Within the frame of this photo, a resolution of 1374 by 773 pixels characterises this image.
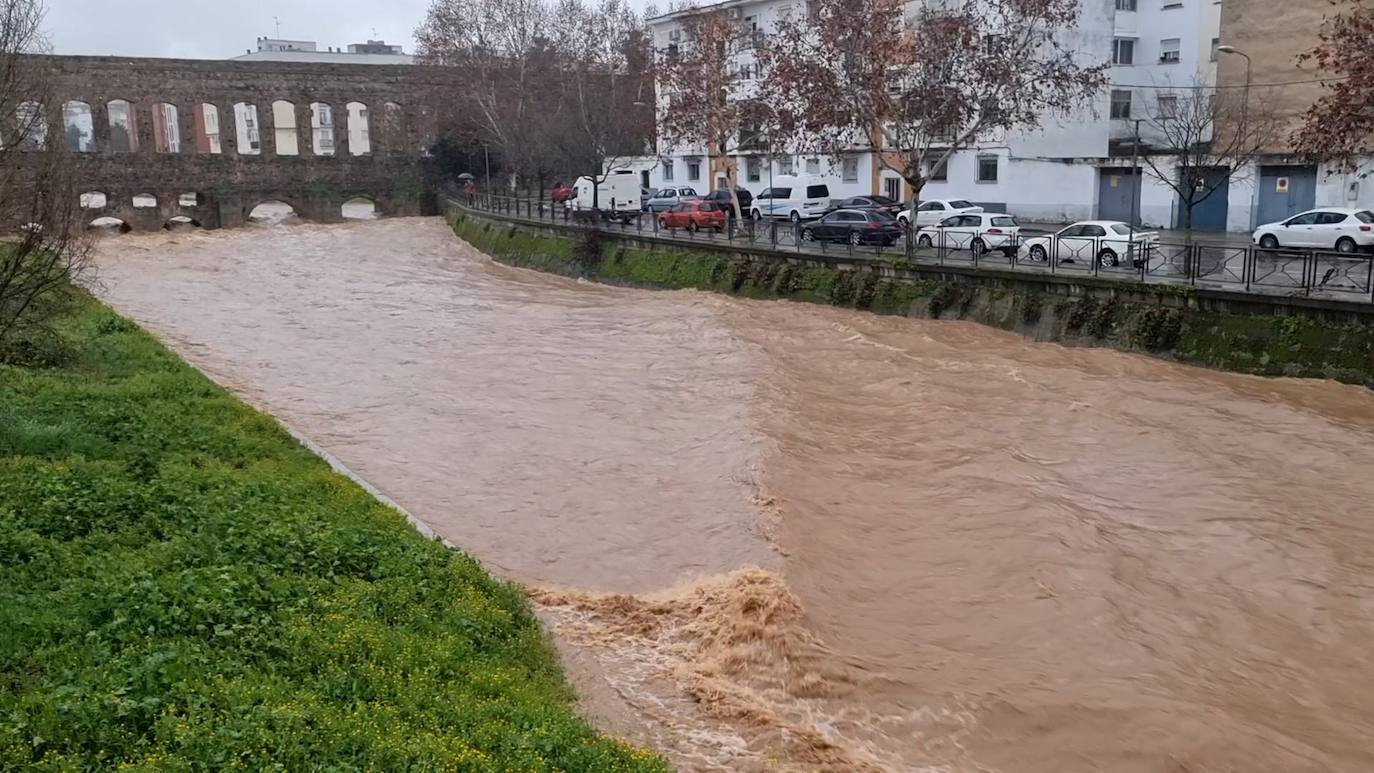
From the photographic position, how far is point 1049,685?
30.0 ft

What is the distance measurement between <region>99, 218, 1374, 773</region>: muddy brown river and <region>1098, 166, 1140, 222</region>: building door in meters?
15.3

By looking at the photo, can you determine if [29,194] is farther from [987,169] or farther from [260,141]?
[260,141]

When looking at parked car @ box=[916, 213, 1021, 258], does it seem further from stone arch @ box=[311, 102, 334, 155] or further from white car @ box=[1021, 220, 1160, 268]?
stone arch @ box=[311, 102, 334, 155]

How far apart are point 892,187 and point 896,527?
32.8m

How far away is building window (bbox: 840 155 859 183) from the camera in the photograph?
149 feet

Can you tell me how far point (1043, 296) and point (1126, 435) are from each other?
750 cm

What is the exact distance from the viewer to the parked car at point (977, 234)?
26.3m

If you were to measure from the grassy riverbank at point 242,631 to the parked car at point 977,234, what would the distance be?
17.6 metres

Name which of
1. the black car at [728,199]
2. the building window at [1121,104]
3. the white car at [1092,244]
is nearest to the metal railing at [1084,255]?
the white car at [1092,244]

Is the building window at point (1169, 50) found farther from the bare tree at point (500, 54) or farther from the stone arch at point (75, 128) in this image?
the stone arch at point (75, 128)

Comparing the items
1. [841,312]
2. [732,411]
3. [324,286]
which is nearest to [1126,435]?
[732,411]

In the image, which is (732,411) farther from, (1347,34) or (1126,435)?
(1347,34)

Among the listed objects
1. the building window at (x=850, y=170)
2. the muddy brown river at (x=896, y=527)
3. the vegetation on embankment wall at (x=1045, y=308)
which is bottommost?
the muddy brown river at (x=896, y=527)

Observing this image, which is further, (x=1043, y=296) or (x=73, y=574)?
(x=1043, y=296)
